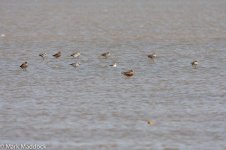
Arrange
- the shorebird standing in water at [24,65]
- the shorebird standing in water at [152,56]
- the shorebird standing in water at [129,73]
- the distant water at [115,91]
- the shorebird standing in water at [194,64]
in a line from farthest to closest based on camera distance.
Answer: the shorebird standing in water at [152,56] < the shorebird standing in water at [194,64] < the shorebird standing in water at [24,65] < the shorebird standing in water at [129,73] < the distant water at [115,91]

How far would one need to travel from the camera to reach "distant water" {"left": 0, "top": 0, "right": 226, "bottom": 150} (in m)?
14.8

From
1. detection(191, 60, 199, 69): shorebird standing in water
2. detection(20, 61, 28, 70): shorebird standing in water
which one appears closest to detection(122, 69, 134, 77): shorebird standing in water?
detection(191, 60, 199, 69): shorebird standing in water

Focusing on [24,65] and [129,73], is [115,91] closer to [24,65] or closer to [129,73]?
[129,73]

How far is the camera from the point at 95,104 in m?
18.0

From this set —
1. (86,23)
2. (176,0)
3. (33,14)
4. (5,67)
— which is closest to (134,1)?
(176,0)

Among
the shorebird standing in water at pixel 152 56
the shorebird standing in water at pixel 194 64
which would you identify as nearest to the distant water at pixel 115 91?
the shorebird standing in water at pixel 152 56

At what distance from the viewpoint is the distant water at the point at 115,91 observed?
1481 cm

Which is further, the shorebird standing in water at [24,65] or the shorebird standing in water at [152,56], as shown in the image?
the shorebird standing in water at [152,56]

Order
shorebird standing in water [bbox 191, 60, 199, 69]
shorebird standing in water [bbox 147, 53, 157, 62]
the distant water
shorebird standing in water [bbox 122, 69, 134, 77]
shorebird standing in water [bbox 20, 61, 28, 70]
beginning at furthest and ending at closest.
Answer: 1. shorebird standing in water [bbox 147, 53, 157, 62]
2. shorebird standing in water [bbox 191, 60, 199, 69]
3. shorebird standing in water [bbox 20, 61, 28, 70]
4. shorebird standing in water [bbox 122, 69, 134, 77]
5. the distant water

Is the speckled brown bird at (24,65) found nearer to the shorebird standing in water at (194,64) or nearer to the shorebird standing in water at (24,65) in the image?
the shorebird standing in water at (24,65)

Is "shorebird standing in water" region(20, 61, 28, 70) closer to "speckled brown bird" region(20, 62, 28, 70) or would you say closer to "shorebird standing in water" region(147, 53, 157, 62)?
"speckled brown bird" region(20, 62, 28, 70)

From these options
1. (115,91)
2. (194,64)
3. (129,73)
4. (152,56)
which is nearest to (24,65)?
(129,73)

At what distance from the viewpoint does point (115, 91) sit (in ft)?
65.1

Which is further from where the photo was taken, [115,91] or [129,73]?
[129,73]
